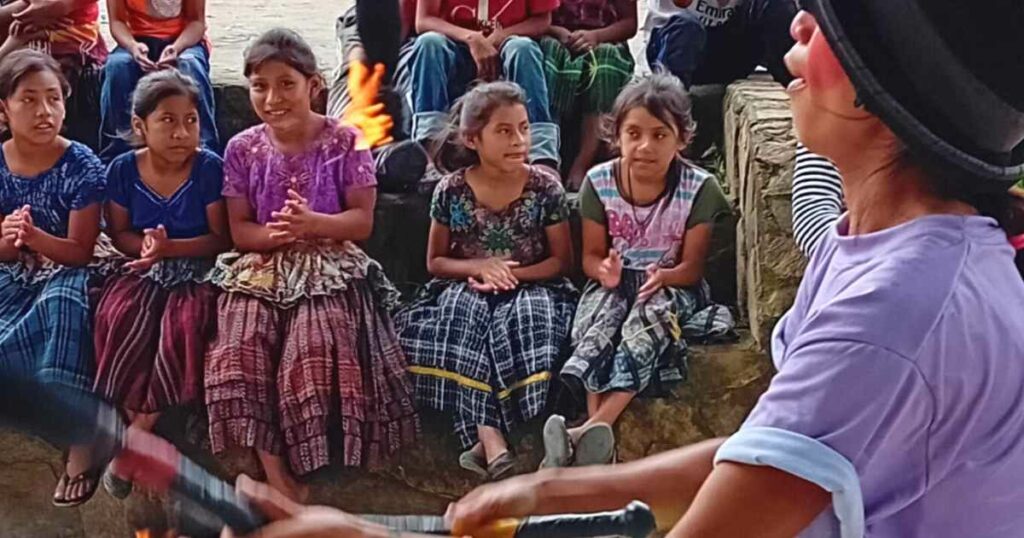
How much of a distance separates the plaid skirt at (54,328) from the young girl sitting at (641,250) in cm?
116

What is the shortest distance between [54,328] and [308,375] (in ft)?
2.09

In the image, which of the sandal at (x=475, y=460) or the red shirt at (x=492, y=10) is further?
the red shirt at (x=492, y=10)

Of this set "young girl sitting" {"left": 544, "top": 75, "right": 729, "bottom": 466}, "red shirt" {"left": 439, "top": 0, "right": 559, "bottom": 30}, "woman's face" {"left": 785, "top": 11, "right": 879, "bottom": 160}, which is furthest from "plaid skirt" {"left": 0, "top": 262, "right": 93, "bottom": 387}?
"woman's face" {"left": 785, "top": 11, "right": 879, "bottom": 160}

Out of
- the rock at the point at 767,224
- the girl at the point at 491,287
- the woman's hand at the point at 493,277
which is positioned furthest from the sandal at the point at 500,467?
the rock at the point at 767,224

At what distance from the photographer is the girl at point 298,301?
3.52m

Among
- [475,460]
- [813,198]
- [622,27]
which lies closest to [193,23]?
[622,27]

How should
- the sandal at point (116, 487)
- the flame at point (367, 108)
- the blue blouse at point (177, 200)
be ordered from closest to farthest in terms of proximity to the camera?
the sandal at point (116, 487), the blue blouse at point (177, 200), the flame at point (367, 108)

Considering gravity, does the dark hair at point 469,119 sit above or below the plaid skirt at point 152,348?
above

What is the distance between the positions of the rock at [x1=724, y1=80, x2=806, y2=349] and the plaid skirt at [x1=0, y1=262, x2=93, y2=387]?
1626 millimetres

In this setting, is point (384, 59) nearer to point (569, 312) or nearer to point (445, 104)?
point (445, 104)

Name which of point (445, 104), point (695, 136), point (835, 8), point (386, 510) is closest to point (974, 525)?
point (835, 8)

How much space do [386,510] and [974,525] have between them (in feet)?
8.81

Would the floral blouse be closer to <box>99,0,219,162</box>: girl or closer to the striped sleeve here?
the striped sleeve

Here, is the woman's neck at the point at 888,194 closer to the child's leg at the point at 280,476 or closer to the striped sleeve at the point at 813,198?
the striped sleeve at the point at 813,198
